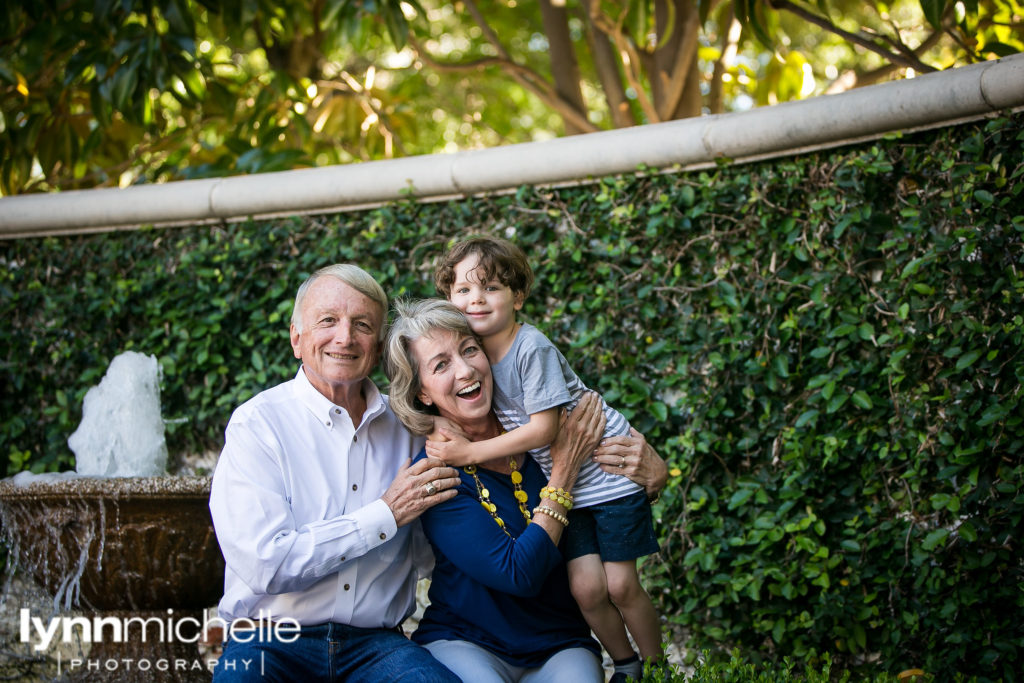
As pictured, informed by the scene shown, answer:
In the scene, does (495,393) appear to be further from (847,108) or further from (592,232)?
(847,108)

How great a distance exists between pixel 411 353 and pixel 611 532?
785 millimetres

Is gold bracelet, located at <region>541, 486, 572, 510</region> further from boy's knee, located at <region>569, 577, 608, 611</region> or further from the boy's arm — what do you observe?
boy's knee, located at <region>569, 577, 608, 611</region>

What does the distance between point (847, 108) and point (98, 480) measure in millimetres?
2929

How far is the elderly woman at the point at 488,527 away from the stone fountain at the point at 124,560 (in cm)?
88

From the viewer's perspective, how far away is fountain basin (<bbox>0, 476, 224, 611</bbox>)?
2734 mm

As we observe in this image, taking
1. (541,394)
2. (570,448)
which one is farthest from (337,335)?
(570,448)

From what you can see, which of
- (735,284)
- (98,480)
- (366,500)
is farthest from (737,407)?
(98,480)

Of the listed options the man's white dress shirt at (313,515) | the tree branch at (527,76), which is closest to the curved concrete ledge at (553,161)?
the tree branch at (527,76)

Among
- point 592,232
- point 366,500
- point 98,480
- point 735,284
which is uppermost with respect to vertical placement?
point 592,232

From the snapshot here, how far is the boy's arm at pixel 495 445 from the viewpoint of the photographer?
2322mm

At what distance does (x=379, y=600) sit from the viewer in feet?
7.88

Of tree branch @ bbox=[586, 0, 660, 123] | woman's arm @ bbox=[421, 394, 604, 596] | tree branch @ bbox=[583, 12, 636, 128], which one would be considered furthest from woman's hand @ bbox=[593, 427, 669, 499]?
tree branch @ bbox=[583, 12, 636, 128]

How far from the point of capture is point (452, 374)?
2361 millimetres

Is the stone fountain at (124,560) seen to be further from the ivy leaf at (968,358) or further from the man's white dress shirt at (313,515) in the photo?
the ivy leaf at (968,358)
